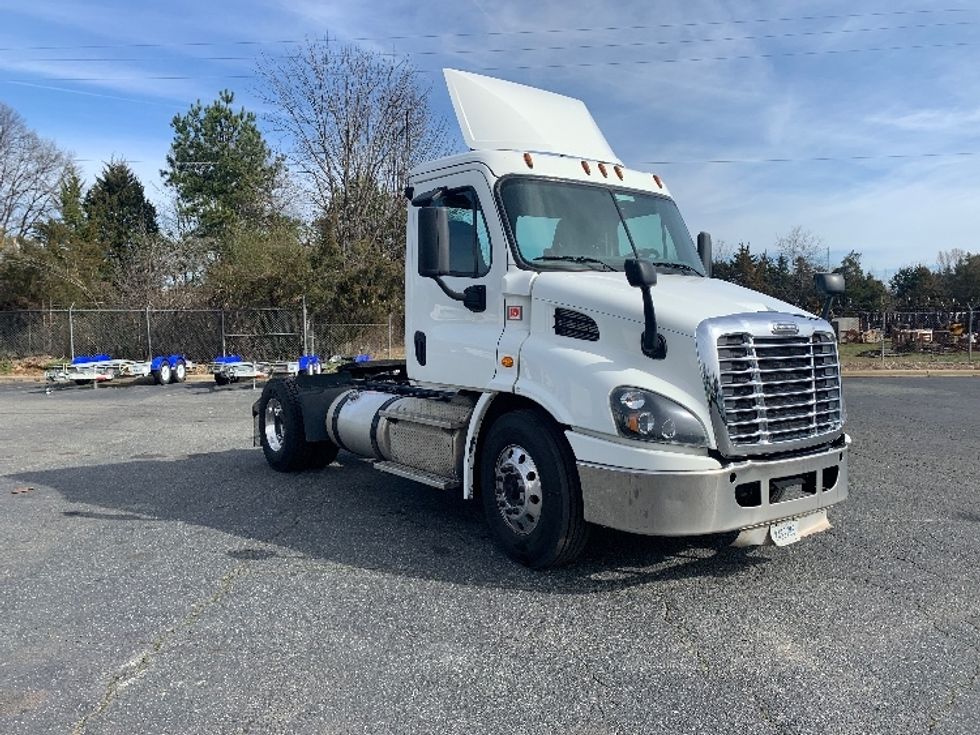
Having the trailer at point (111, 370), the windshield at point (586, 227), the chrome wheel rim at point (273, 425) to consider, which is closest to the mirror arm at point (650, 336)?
the windshield at point (586, 227)

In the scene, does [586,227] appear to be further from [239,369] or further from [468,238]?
[239,369]

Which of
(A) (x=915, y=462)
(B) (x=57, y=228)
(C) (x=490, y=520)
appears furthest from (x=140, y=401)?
(B) (x=57, y=228)

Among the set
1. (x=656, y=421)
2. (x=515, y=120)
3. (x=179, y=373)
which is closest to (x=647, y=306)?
(x=656, y=421)

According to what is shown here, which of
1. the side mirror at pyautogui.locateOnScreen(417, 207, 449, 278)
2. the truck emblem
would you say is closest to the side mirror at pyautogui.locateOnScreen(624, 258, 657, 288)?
the truck emblem

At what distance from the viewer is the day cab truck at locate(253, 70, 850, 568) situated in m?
4.38

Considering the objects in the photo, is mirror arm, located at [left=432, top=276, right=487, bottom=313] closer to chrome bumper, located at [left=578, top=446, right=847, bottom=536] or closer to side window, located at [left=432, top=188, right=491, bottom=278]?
side window, located at [left=432, top=188, right=491, bottom=278]

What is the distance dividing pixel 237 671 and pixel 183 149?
160 feet

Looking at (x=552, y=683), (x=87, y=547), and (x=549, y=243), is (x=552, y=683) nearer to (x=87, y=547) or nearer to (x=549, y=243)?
(x=549, y=243)

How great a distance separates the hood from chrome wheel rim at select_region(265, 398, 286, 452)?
14.1 feet

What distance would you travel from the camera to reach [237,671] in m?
3.61

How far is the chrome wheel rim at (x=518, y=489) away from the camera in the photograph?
16.2 ft

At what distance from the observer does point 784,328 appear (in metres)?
4.64

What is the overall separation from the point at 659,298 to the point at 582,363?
2.17 feet

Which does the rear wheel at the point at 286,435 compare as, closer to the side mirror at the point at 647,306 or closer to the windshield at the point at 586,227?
the windshield at the point at 586,227
